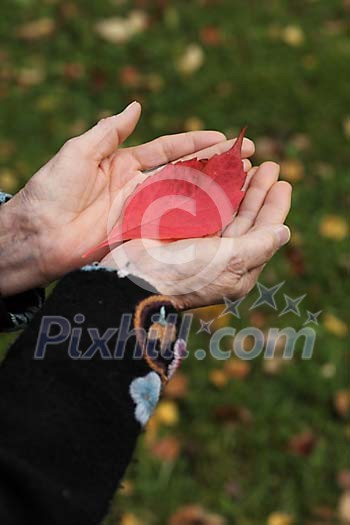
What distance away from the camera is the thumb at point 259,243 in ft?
4.99

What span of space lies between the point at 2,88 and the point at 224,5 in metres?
1.18

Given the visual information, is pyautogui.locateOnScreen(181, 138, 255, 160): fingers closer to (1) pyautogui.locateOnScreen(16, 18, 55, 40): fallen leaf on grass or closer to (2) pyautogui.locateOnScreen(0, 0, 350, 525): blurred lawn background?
(2) pyautogui.locateOnScreen(0, 0, 350, 525): blurred lawn background

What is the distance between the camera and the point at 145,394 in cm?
120

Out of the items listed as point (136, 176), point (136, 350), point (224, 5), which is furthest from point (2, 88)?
point (136, 350)

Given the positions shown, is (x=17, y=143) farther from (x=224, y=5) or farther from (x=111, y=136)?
(x=111, y=136)

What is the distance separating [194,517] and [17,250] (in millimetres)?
1006

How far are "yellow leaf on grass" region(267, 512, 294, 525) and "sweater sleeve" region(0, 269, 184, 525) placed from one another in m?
1.07

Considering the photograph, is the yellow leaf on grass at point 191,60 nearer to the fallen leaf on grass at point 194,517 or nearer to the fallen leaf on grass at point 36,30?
the fallen leaf on grass at point 36,30

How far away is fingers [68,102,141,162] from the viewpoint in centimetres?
167

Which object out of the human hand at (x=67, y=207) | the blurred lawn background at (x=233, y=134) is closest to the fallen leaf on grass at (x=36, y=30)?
the blurred lawn background at (x=233, y=134)

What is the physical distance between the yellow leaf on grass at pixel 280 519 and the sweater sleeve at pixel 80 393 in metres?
1.07

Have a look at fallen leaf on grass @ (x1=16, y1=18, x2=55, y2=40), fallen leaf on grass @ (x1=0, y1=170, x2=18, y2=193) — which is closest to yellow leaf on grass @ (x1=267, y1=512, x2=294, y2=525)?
fallen leaf on grass @ (x1=0, y1=170, x2=18, y2=193)

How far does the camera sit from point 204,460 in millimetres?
2285

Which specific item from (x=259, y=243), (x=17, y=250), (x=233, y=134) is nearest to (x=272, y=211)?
(x=259, y=243)
